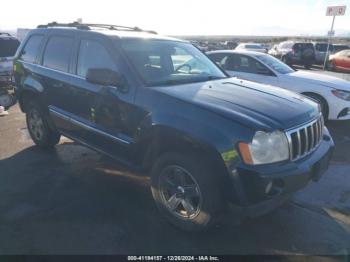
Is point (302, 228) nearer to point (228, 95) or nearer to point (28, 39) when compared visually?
point (228, 95)

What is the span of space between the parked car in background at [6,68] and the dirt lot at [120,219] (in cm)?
478

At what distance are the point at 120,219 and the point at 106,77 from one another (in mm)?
1543

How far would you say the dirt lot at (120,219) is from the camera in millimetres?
3352

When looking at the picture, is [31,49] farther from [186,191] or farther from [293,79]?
[293,79]

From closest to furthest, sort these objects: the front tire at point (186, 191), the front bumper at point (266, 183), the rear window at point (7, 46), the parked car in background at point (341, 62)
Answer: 1. the front bumper at point (266, 183)
2. the front tire at point (186, 191)
3. the rear window at point (7, 46)
4. the parked car in background at point (341, 62)

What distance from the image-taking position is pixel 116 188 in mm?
4535

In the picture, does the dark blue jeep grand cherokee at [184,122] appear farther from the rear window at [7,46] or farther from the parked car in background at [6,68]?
the rear window at [7,46]

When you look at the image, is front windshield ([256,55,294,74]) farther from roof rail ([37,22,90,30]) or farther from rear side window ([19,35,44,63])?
rear side window ([19,35,44,63])

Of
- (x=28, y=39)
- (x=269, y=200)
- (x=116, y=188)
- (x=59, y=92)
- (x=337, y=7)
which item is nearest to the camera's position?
(x=269, y=200)

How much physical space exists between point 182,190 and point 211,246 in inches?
23.7

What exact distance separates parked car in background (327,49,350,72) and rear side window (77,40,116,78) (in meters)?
18.0

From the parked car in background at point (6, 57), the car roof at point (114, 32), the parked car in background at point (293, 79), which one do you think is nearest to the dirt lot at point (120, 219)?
the car roof at point (114, 32)

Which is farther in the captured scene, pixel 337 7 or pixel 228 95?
pixel 337 7

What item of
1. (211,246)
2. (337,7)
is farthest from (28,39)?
(337,7)
